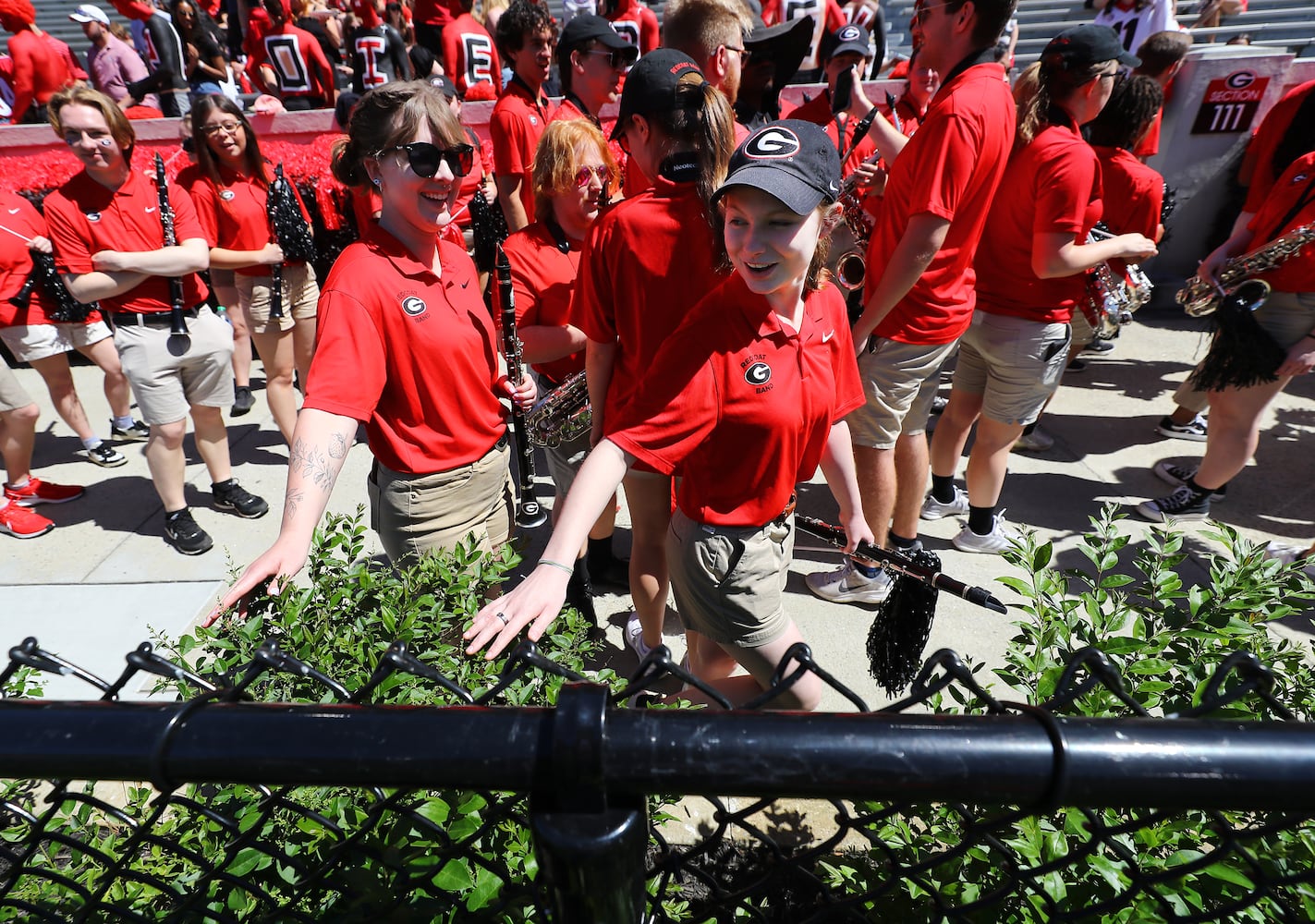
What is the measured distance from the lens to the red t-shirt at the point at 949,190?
2.90 metres

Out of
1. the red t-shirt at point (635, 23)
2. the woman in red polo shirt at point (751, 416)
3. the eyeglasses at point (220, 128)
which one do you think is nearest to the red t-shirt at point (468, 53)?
the red t-shirt at point (635, 23)

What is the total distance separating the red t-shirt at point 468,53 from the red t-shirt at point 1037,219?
5.83 meters

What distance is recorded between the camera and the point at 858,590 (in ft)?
12.2

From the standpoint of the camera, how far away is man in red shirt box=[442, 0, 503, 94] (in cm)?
743

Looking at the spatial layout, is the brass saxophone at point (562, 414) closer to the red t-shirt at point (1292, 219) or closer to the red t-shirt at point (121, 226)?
the red t-shirt at point (121, 226)

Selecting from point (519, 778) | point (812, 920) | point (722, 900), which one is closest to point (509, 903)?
point (722, 900)

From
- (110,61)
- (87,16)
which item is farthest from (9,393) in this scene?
(110,61)

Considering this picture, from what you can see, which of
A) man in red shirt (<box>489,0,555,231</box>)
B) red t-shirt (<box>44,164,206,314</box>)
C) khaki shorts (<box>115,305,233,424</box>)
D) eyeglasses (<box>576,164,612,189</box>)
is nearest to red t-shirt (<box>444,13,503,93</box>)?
man in red shirt (<box>489,0,555,231</box>)

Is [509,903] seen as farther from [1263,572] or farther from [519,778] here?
[1263,572]

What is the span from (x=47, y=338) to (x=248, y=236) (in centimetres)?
126

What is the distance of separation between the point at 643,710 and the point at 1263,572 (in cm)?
167

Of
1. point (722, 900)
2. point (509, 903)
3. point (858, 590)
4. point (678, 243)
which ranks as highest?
point (678, 243)

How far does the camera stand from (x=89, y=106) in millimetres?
3623

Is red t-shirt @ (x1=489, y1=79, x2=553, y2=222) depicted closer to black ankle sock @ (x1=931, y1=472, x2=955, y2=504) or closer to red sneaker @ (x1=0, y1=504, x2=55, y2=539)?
black ankle sock @ (x1=931, y1=472, x2=955, y2=504)
